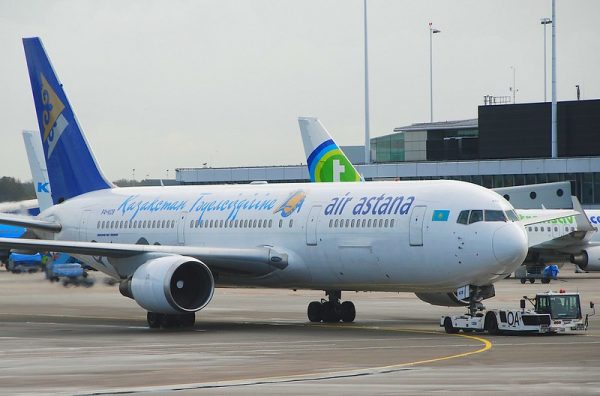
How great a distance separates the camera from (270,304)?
51.5m

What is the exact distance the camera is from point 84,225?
1763 inches

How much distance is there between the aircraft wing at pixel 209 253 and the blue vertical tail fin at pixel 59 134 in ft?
27.4

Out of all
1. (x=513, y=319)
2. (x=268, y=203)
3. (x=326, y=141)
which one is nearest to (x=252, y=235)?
(x=268, y=203)

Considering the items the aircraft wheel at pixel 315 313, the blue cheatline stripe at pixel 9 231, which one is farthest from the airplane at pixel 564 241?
the blue cheatline stripe at pixel 9 231

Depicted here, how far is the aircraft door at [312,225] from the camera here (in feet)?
121

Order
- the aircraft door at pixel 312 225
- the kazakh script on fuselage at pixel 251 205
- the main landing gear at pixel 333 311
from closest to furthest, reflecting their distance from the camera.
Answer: the kazakh script on fuselage at pixel 251 205
the aircraft door at pixel 312 225
the main landing gear at pixel 333 311

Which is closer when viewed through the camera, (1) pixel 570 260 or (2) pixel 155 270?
(2) pixel 155 270

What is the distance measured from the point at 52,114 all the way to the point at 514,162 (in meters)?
53.1

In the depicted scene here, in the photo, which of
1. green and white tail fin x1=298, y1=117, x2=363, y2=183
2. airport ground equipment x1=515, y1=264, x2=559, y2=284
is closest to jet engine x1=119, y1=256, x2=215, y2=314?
green and white tail fin x1=298, y1=117, x2=363, y2=183

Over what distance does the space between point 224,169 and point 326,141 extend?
4336 centimetres

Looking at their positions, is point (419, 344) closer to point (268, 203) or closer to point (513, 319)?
point (513, 319)

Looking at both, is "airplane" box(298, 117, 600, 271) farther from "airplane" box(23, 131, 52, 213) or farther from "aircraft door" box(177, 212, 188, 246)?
"aircraft door" box(177, 212, 188, 246)

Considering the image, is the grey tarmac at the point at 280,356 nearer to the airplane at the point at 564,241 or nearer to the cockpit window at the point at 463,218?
the cockpit window at the point at 463,218

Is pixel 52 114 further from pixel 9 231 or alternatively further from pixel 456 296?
pixel 9 231
